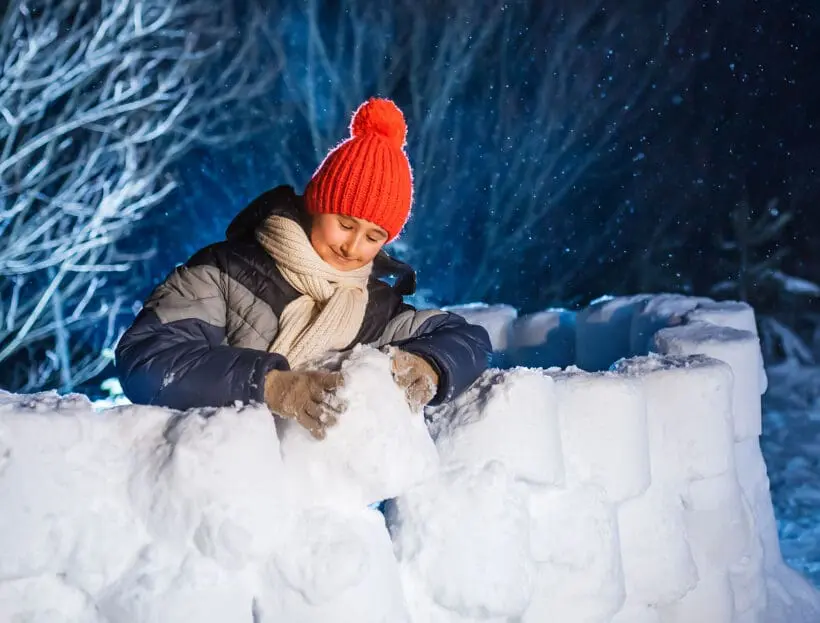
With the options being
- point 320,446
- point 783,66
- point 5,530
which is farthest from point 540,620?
point 783,66

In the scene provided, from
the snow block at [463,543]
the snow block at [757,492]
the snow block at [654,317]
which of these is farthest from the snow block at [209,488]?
the snow block at [654,317]

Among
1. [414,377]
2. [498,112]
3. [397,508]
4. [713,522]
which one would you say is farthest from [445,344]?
[498,112]

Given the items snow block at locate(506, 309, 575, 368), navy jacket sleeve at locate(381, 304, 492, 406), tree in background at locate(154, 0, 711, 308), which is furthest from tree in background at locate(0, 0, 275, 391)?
navy jacket sleeve at locate(381, 304, 492, 406)

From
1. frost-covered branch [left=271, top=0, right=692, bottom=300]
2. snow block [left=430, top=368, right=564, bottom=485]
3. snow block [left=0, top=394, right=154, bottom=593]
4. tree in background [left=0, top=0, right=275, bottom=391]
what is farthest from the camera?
frost-covered branch [left=271, top=0, right=692, bottom=300]

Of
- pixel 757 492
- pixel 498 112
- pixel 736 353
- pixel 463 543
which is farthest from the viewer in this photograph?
pixel 498 112

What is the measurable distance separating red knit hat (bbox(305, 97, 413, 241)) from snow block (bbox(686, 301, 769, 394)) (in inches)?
45.0

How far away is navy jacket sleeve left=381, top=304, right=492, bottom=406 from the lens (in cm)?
124

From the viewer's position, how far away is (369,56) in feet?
28.7

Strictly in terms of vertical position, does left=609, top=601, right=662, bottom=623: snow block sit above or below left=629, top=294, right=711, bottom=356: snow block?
below

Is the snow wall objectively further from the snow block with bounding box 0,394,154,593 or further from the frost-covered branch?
the frost-covered branch

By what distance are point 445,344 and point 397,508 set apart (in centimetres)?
31

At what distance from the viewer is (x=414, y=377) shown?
1.19 meters

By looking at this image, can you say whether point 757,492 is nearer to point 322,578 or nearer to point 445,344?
point 445,344

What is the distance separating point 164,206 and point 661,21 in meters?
7.19
